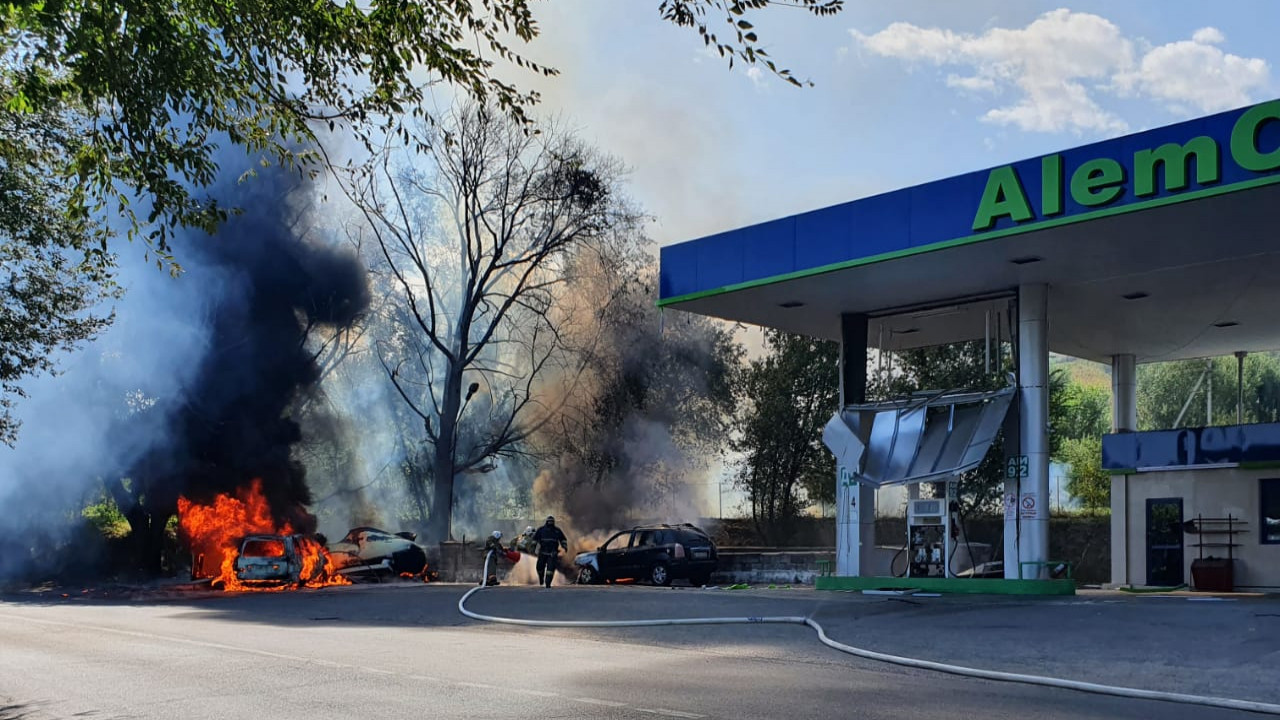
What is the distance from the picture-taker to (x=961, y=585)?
19.5m

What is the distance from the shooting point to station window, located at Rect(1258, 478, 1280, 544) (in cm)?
2206

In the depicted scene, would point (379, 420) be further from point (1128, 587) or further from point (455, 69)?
point (455, 69)

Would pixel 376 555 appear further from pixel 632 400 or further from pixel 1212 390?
pixel 1212 390

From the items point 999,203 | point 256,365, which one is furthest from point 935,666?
point 256,365

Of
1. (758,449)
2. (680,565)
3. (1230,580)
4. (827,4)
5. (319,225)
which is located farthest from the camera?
(758,449)

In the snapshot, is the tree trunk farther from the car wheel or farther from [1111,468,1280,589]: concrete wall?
[1111,468,1280,589]: concrete wall

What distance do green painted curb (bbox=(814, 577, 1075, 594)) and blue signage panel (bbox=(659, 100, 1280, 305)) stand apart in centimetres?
586

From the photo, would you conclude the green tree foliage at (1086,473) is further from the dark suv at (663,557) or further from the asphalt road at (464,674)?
the asphalt road at (464,674)

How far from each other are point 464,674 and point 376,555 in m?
20.4

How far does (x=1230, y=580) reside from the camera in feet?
72.3

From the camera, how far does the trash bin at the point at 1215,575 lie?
22000 mm

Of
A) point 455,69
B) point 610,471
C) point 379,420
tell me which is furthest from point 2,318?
point 379,420

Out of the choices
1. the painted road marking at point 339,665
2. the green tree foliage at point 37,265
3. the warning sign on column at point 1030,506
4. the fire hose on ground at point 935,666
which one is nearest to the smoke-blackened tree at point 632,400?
the green tree foliage at point 37,265

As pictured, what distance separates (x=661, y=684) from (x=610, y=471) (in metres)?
35.4
